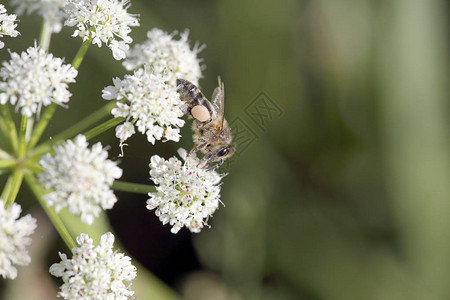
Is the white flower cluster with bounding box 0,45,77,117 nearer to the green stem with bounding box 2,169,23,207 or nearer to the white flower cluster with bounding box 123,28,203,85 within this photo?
the green stem with bounding box 2,169,23,207

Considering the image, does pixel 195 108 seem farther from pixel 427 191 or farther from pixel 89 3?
pixel 427 191

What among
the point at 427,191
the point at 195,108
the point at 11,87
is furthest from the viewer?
the point at 427,191

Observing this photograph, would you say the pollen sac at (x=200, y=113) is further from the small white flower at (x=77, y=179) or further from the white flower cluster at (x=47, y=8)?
the white flower cluster at (x=47, y=8)

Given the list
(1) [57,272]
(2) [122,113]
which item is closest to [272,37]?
(2) [122,113]

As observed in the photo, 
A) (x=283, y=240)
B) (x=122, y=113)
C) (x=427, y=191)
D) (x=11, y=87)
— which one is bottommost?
(x=427, y=191)

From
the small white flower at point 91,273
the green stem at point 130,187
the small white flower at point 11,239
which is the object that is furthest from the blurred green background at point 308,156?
the small white flower at point 11,239
